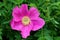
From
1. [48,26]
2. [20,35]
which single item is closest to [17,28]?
[20,35]

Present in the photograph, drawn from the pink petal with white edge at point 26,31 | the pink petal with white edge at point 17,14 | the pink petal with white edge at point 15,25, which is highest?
the pink petal with white edge at point 17,14

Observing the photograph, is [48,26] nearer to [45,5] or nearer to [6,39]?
[45,5]

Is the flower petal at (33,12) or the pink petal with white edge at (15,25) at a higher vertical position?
the flower petal at (33,12)

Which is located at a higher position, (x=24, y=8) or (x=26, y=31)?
(x=24, y=8)
